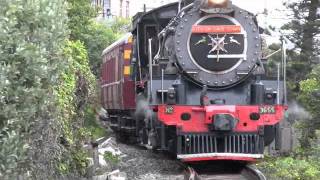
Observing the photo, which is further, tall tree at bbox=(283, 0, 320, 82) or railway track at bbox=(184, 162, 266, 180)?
tall tree at bbox=(283, 0, 320, 82)

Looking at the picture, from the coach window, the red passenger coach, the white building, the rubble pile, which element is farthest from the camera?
the white building

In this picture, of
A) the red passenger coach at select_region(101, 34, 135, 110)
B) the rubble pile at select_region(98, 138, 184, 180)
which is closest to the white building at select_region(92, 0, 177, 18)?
the red passenger coach at select_region(101, 34, 135, 110)

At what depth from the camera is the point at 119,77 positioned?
16516mm

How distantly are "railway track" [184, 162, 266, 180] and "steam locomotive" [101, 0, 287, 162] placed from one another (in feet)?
1.07

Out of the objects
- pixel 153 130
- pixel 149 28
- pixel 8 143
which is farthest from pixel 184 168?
pixel 8 143

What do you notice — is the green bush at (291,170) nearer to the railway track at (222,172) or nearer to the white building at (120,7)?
the railway track at (222,172)

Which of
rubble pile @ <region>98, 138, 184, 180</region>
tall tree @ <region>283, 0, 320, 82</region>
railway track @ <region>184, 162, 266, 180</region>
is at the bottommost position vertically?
rubble pile @ <region>98, 138, 184, 180</region>

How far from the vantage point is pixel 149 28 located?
12977 millimetres

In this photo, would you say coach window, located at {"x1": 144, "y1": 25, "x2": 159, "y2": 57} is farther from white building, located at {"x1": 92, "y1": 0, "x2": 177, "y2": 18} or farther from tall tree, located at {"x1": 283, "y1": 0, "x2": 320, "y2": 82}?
white building, located at {"x1": 92, "y1": 0, "x2": 177, "y2": 18}

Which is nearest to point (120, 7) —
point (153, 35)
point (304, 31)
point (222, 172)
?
point (304, 31)

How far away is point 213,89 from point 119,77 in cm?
578

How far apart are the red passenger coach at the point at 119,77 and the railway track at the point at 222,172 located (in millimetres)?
3574

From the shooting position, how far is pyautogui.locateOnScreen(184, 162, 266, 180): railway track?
1013 cm

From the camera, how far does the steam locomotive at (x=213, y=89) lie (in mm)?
10633
